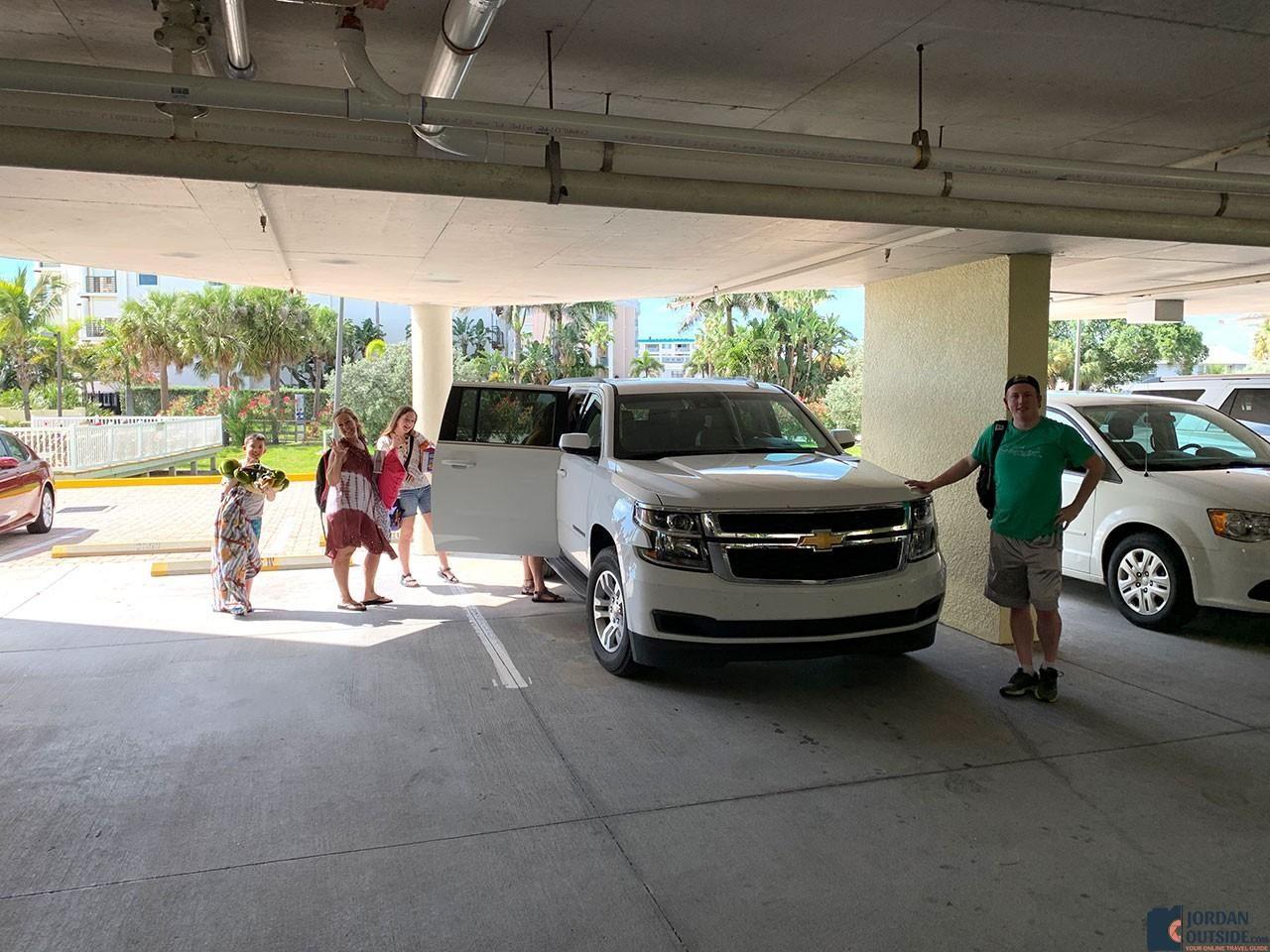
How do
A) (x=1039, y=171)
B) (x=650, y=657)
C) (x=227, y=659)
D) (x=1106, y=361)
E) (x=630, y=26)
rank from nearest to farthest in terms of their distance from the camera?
1. (x=630, y=26)
2. (x=1039, y=171)
3. (x=650, y=657)
4. (x=227, y=659)
5. (x=1106, y=361)

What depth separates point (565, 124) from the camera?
3.87 metres

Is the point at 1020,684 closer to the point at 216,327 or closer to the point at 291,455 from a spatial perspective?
the point at 291,455

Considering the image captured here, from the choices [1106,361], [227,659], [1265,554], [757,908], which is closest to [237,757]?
[227,659]

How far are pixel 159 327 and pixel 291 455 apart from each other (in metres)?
9.99

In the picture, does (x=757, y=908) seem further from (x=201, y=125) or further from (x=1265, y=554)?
(x=1265, y=554)

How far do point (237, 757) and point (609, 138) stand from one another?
3.51 metres

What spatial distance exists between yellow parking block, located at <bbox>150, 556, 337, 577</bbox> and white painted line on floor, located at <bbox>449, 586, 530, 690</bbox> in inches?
105

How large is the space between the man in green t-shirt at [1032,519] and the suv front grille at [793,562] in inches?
33.6

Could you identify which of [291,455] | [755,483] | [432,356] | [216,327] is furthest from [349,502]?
[216,327]

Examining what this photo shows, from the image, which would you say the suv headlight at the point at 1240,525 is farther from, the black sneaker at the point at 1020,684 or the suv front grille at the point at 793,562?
the suv front grille at the point at 793,562

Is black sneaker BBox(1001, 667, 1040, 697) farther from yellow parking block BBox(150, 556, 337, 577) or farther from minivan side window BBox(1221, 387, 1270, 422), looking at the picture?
yellow parking block BBox(150, 556, 337, 577)

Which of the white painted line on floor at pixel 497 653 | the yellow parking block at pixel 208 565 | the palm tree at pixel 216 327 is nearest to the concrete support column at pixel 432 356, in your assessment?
Result: the yellow parking block at pixel 208 565

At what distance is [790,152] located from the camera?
14.0ft

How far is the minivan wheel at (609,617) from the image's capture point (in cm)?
615
